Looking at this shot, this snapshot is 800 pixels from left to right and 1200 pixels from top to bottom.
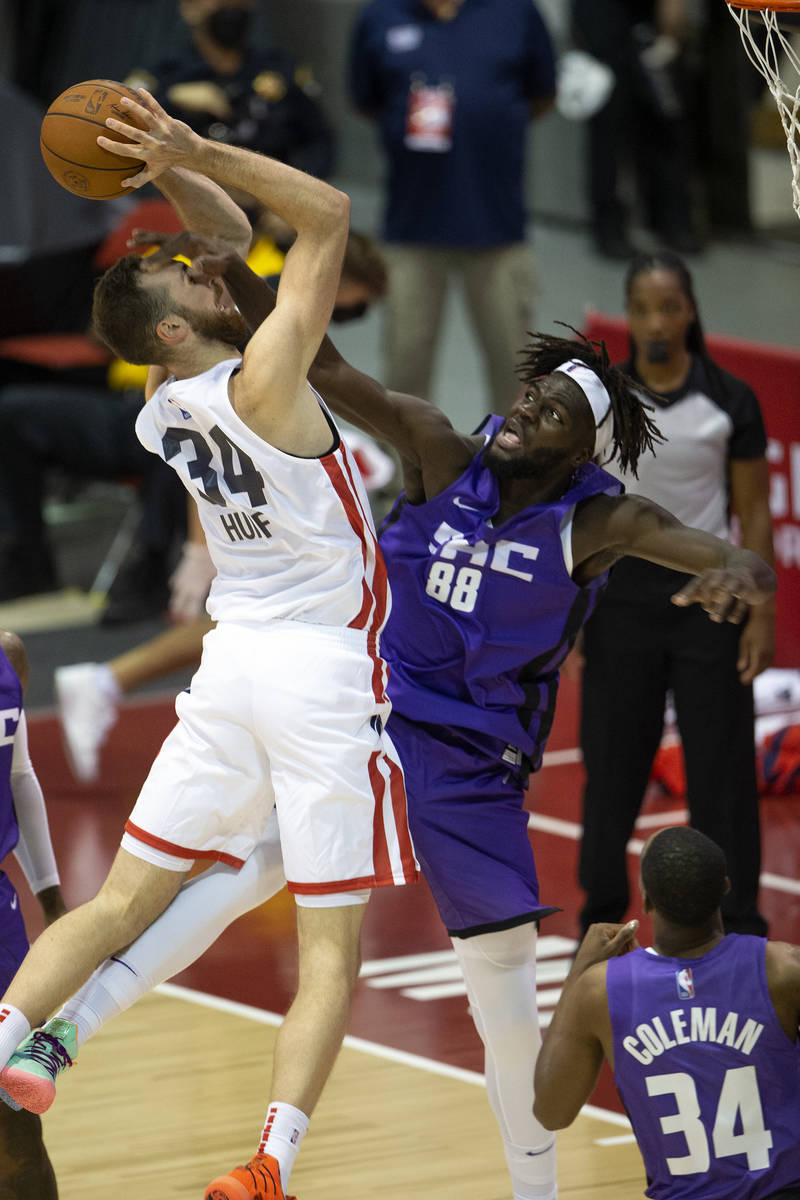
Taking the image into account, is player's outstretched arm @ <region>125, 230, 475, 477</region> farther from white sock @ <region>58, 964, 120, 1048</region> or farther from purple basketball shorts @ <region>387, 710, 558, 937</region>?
white sock @ <region>58, 964, 120, 1048</region>

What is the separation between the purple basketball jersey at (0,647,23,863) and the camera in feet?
16.4

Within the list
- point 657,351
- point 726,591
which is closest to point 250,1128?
point 726,591

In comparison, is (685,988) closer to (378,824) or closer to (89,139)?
(378,824)

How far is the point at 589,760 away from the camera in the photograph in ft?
22.5

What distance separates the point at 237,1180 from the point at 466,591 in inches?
62.1

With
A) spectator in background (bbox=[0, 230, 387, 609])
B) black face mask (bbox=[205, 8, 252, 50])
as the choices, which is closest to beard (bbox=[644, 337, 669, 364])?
spectator in background (bbox=[0, 230, 387, 609])

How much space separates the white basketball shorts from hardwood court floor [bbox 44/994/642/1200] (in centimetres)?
122

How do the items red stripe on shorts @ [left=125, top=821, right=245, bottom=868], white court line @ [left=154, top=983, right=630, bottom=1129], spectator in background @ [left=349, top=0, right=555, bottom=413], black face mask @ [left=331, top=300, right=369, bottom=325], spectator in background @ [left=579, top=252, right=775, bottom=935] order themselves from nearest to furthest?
red stripe on shorts @ [left=125, top=821, right=245, bottom=868], white court line @ [left=154, top=983, right=630, bottom=1129], spectator in background @ [left=579, top=252, right=775, bottom=935], black face mask @ [left=331, top=300, right=369, bottom=325], spectator in background @ [left=349, top=0, right=555, bottom=413]

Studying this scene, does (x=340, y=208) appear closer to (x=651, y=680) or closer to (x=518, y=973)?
(x=518, y=973)

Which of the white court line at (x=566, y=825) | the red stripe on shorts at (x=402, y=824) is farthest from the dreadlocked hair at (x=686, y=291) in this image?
the red stripe on shorts at (x=402, y=824)

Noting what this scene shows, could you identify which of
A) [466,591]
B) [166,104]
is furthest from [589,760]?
[166,104]

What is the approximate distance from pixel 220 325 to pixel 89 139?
19.6 inches

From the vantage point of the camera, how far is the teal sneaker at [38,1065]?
4.64 meters

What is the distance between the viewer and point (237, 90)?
37.9ft
